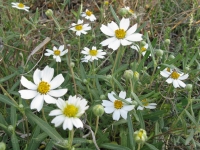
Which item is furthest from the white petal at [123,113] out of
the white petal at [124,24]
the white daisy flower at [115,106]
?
the white petal at [124,24]

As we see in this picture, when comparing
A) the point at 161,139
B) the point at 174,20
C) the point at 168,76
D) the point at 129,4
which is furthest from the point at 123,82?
the point at 174,20

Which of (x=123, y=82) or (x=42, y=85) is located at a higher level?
(x=42, y=85)

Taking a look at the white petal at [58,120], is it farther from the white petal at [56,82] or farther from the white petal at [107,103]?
the white petal at [107,103]

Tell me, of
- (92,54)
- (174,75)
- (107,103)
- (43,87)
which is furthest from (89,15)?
(43,87)

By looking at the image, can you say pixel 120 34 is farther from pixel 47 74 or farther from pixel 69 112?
pixel 69 112

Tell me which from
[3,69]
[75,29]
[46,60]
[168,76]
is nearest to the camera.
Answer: [168,76]

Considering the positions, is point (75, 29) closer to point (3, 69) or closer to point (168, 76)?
point (3, 69)

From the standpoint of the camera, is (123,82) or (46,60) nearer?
(123,82)
